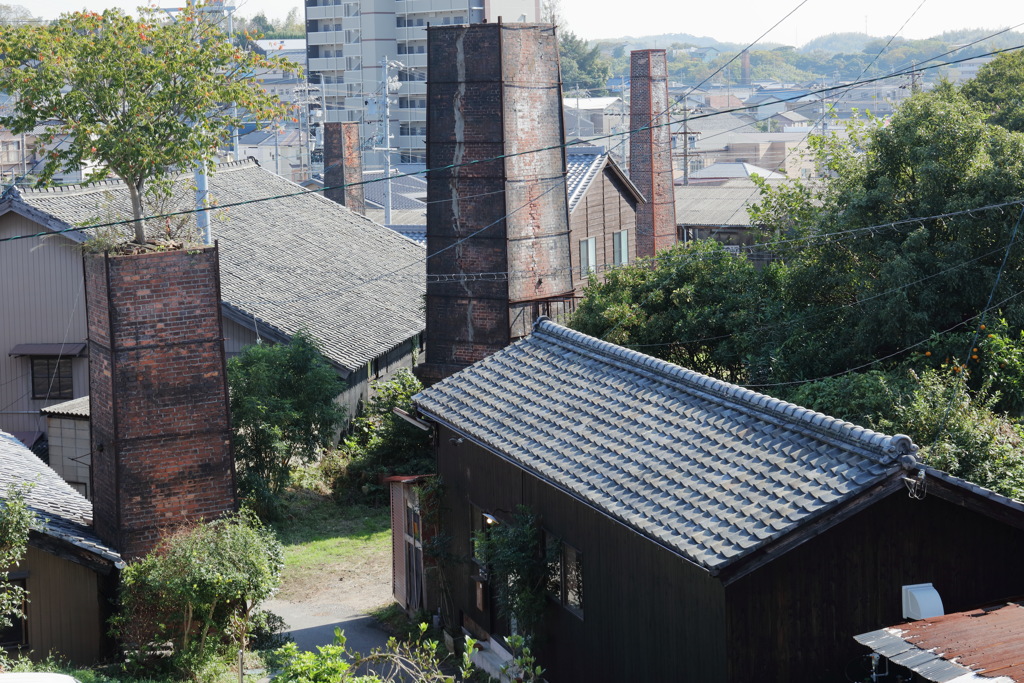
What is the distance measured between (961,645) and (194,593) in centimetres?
803

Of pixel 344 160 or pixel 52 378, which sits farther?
pixel 344 160

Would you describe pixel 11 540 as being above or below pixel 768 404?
below

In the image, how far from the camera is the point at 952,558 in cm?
871

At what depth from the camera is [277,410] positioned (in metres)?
19.4

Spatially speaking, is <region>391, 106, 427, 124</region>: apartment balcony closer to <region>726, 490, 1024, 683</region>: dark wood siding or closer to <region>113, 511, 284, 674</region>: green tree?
<region>113, 511, 284, 674</region>: green tree

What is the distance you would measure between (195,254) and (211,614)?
14.2 ft

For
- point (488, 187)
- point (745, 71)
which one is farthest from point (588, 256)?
point (745, 71)

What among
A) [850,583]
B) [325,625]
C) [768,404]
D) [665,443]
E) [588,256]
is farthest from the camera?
[588,256]

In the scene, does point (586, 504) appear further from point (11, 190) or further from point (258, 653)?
point (11, 190)

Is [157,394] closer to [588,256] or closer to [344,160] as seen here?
[588,256]

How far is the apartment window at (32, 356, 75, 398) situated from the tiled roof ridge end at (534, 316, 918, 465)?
42.0 feet

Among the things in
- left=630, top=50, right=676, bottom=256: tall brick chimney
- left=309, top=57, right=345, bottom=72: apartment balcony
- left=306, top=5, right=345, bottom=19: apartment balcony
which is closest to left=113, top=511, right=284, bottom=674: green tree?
left=630, top=50, right=676, bottom=256: tall brick chimney

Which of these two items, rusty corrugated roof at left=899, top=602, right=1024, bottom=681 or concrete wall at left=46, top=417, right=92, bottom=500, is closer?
rusty corrugated roof at left=899, top=602, right=1024, bottom=681

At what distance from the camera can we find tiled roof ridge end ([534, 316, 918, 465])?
8078 millimetres
